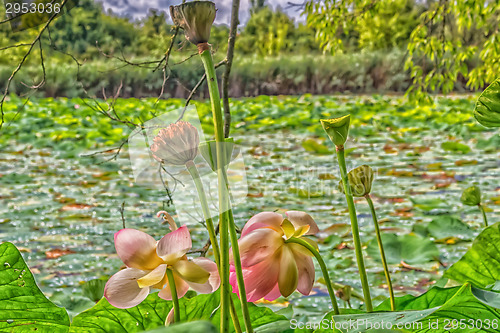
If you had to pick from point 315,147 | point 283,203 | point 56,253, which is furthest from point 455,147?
point 56,253

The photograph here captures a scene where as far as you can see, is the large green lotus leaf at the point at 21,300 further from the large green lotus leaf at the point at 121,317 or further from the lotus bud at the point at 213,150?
the lotus bud at the point at 213,150

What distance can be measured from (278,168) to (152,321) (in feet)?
7.73

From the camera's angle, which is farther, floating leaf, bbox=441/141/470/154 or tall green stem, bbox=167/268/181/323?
floating leaf, bbox=441/141/470/154

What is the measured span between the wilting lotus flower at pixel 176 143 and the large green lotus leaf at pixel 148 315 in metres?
0.12

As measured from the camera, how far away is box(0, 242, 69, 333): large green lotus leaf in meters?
0.31

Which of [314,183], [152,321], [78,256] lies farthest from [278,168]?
[152,321]

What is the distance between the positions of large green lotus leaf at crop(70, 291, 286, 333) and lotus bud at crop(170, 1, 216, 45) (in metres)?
0.18

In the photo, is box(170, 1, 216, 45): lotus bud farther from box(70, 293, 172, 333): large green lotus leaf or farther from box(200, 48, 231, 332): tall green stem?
box(70, 293, 172, 333): large green lotus leaf

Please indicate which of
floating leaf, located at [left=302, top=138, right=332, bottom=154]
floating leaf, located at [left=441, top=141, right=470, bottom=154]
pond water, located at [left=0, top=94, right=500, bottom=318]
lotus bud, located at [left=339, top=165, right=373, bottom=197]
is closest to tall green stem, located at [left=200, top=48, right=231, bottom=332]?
lotus bud, located at [left=339, top=165, right=373, bottom=197]

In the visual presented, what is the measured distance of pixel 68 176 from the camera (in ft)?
8.44

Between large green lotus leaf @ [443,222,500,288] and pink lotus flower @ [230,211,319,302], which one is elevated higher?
pink lotus flower @ [230,211,319,302]

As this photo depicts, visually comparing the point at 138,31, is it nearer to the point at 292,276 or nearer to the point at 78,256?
the point at 78,256

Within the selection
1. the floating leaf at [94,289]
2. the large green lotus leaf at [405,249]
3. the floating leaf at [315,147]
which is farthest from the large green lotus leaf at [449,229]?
the floating leaf at [315,147]

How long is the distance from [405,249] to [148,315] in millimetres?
1062
